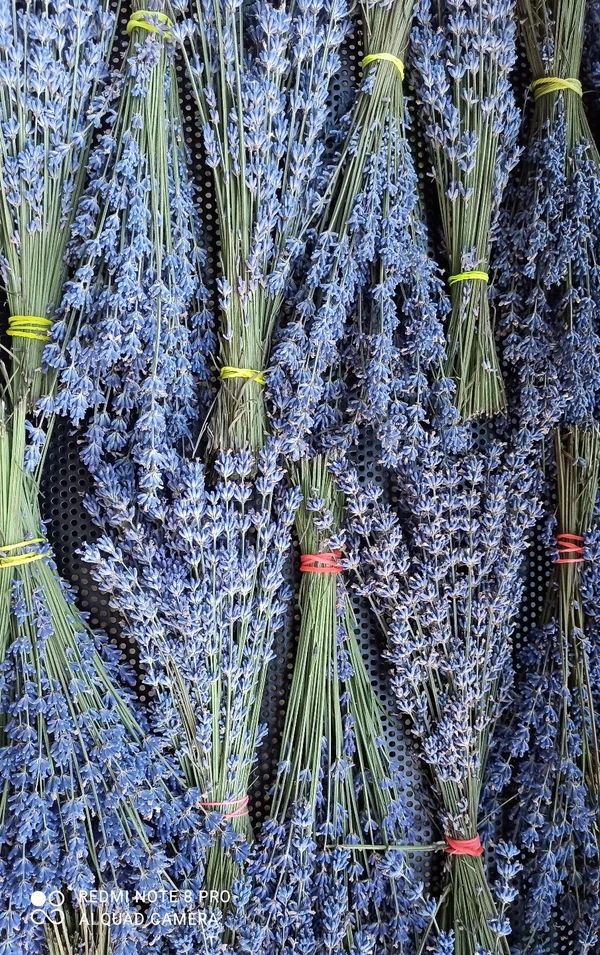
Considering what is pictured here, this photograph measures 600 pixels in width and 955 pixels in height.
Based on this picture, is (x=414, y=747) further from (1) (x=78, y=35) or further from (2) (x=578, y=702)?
(1) (x=78, y=35)

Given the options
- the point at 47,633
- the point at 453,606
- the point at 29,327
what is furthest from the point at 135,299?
the point at 453,606

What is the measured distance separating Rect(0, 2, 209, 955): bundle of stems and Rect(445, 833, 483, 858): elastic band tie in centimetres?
48

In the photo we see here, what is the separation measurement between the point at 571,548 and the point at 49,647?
0.95 m

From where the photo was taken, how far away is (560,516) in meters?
1.41

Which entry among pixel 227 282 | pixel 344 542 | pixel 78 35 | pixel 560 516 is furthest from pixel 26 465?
pixel 560 516

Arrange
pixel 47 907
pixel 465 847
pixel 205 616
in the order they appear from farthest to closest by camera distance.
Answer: pixel 465 847, pixel 205 616, pixel 47 907

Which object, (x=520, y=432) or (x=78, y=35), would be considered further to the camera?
(x=520, y=432)

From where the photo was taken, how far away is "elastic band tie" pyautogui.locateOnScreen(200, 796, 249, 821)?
3.84ft

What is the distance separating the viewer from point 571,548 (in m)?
1.38

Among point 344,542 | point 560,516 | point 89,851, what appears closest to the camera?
point 89,851

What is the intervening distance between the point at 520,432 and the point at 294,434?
0.44m

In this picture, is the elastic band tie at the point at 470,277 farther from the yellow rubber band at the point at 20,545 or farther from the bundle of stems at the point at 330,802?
the yellow rubber band at the point at 20,545

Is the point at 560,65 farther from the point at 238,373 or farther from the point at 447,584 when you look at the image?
Answer: the point at 447,584

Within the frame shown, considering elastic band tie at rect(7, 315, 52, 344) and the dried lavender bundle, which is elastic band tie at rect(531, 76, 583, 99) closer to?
the dried lavender bundle
